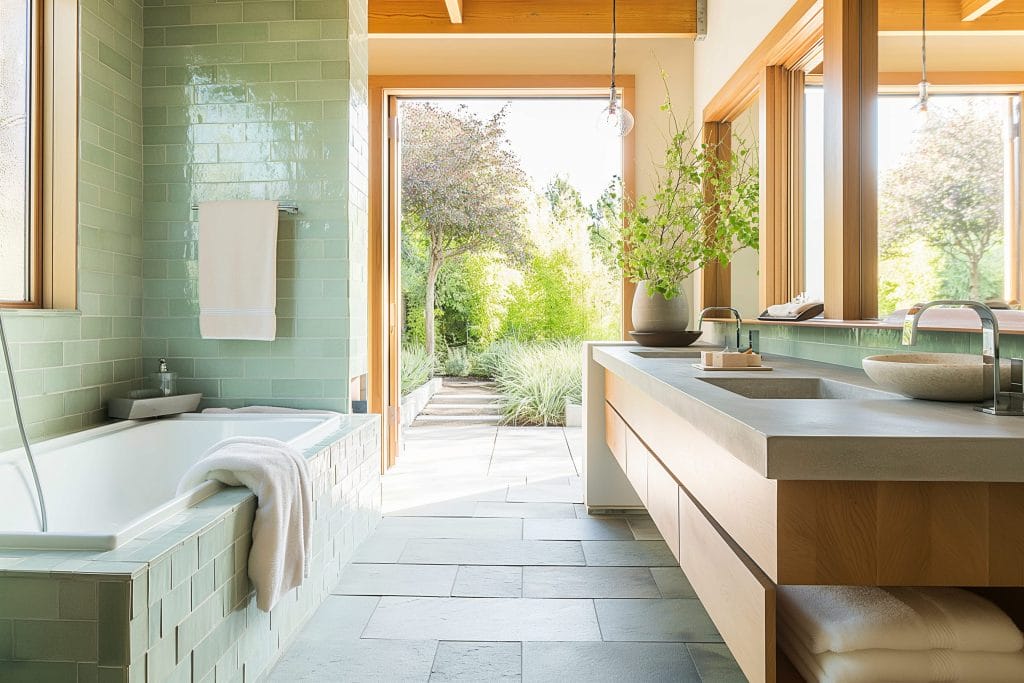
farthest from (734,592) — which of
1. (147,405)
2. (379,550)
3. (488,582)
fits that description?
(147,405)

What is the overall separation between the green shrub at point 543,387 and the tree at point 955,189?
4526 millimetres

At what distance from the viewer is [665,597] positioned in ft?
8.38

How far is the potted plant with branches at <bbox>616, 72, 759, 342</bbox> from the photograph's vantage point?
3377 mm

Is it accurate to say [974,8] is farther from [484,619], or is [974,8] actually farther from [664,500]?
[484,619]

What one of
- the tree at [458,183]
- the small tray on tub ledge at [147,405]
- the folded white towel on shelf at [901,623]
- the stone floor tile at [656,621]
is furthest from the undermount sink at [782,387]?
the tree at [458,183]

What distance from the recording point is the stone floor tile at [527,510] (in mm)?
3562

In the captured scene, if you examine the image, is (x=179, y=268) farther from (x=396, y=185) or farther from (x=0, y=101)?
(x=396, y=185)

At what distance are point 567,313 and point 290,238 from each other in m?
5.14

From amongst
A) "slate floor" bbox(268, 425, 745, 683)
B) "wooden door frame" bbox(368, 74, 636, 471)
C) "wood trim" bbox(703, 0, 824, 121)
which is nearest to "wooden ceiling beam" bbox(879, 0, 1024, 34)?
"wood trim" bbox(703, 0, 824, 121)

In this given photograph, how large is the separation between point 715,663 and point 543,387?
4686 mm

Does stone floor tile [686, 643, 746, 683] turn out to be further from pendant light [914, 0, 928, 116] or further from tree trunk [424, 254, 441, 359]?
tree trunk [424, 254, 441, 359]

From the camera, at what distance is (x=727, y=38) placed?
3.79 meters

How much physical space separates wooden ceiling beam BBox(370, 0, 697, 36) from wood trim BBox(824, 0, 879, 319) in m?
2.01

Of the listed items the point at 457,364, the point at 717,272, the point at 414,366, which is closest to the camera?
the point at 717,272
